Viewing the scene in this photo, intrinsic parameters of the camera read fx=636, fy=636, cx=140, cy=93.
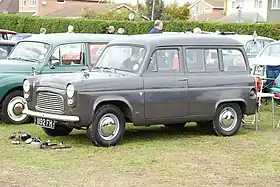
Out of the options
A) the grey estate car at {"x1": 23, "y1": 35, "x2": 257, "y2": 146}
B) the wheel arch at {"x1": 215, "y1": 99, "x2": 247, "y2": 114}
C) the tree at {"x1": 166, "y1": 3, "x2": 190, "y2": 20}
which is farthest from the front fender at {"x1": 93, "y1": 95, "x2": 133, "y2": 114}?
the tree at {"x1": 166, "y1": 3, "x2": 190, "y2": 20}

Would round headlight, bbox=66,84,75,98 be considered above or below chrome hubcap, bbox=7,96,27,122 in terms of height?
above

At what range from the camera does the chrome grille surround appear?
9719 mm

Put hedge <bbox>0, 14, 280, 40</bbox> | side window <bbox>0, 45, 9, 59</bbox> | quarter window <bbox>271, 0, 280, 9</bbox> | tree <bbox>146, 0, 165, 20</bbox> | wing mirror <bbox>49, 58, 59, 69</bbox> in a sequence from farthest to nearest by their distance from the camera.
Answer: tree <bbox>146, 0, 165, 20</bbox> < quarter window <bbox>271, 0, 280, 9</bbox> < hedge <bbox>0, 14, 280, 40</bbox> < side window <bbox>0, 45, 9, 59</bbox> < wing mirror <bbox>49, 58, 59, 69</bbox>

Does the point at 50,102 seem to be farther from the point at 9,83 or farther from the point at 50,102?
the point at 9,83

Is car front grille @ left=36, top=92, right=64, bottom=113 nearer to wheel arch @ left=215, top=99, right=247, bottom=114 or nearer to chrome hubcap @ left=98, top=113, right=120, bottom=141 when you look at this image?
chrome hubcap @ left=98, top=113, right=120, bottom=141

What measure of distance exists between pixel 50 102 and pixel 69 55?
2666 millimetres

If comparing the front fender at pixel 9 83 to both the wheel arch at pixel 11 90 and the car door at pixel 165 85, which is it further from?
the car door at pixel 165 85

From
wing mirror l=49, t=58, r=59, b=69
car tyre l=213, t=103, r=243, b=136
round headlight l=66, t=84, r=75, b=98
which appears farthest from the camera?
wing mirror l=49, t=58, r=59, b=69

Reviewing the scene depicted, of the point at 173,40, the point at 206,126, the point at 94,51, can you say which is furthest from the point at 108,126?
the point at 94,51

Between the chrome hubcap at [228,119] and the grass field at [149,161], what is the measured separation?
234mm

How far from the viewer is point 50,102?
9922 millimetres

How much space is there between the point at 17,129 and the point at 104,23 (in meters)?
25.4

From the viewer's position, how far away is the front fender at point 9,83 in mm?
11755

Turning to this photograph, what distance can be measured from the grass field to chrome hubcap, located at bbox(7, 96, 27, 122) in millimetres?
628
